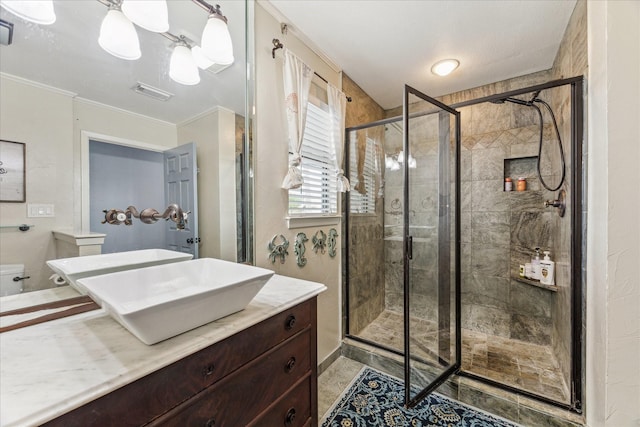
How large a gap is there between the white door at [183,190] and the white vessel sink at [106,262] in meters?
0.05

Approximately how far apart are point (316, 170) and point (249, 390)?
1.51m

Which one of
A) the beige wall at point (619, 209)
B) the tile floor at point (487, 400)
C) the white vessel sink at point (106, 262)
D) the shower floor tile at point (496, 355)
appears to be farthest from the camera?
the shower floor tile at point (496, 355)

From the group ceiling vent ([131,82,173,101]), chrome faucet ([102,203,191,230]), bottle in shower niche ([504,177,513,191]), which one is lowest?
chrome faucet ([102,203,191,230])

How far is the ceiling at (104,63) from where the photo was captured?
2.68 ft

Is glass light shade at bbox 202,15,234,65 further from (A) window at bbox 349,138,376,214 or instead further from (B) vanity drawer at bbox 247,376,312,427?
(B) vanity drawer at bbox 247,376,312,427

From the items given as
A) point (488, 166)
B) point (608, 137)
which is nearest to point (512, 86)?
point (488, 166)

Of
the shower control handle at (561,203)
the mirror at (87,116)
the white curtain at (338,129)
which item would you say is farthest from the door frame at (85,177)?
the shower control handle at (561,203)

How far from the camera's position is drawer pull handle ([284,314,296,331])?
1018 millimetres

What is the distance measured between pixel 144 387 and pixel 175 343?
112mm

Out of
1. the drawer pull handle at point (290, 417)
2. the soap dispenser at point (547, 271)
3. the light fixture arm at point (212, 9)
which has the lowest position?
the drawer pull handle at point (290, 417)

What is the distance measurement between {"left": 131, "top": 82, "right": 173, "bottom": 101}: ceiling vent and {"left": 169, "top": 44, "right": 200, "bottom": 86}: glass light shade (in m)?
0.09

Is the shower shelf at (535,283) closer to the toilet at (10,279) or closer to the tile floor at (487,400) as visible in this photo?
the tile floor at (487,400)

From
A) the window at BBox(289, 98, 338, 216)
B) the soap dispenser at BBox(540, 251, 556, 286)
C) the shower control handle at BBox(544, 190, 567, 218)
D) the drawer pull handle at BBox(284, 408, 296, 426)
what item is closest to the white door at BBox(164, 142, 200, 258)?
the window at BBox(289, 98, 338, 216)

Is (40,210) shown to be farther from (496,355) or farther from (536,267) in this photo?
(536,267)
